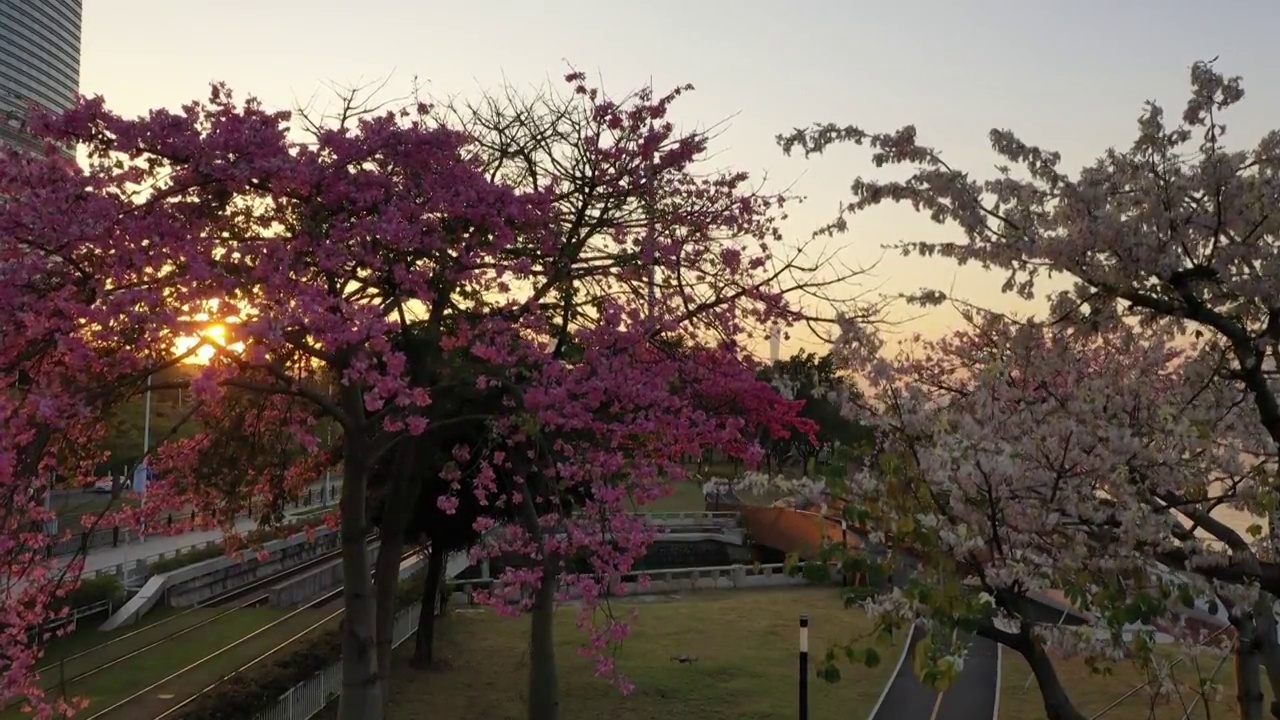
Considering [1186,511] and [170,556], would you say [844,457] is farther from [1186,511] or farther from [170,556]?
[170,556]

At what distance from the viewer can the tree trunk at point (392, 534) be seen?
35.8 ft

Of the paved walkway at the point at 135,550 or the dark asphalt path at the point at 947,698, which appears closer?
the dark asphalt path at the point at 947,698

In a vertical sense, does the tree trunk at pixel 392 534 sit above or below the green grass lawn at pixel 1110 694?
above

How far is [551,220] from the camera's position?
32.7 ft

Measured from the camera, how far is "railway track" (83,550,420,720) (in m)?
14.4

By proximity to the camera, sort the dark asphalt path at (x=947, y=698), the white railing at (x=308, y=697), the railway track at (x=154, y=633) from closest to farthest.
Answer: the white railing at (x=308, y=697) < the dark asphalt path at (x=947, y=698) < the railway track at (x=154, y=633)

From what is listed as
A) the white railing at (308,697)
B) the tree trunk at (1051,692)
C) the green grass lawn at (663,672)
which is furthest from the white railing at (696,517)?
the tree trunk at (1051,692)

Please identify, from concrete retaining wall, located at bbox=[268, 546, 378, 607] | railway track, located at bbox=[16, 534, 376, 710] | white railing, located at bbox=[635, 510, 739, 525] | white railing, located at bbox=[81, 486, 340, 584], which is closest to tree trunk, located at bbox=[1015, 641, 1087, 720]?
railway track, located at bbox=[16, 534, 376, 710]

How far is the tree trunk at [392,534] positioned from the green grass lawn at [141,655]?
687 centimetres

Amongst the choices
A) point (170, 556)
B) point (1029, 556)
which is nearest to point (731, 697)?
point (1029, 556)

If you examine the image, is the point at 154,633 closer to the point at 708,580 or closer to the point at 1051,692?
the point at 708,580

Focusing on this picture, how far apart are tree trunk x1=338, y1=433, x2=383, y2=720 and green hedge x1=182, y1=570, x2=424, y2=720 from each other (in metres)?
3.35

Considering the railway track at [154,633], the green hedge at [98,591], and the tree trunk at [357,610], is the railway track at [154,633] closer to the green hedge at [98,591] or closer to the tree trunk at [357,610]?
the green hedge at [98,591]

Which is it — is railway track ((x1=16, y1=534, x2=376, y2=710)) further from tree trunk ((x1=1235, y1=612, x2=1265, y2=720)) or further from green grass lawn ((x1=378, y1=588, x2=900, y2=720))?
tree trunk ((x1=1235, y1=612, x2=1265, y2=720))
